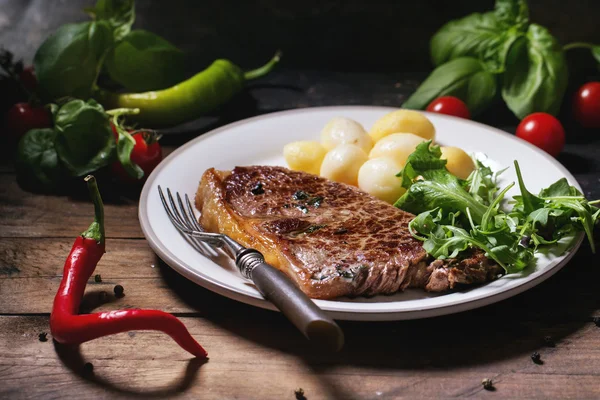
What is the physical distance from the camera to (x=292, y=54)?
507 cm

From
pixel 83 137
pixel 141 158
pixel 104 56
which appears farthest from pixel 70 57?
pixel 141 158

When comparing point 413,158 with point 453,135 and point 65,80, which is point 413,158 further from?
point 65,80

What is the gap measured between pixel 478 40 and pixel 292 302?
2.76m

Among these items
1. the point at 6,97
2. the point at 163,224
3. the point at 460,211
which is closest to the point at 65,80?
the point at 6,97

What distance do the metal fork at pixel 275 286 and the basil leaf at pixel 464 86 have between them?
191 cm

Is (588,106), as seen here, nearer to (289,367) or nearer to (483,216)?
(483,216)

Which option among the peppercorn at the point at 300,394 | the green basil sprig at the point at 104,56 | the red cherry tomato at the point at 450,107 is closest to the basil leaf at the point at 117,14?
the green basil sprig at the point at 104,56

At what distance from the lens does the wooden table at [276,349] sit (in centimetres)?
199

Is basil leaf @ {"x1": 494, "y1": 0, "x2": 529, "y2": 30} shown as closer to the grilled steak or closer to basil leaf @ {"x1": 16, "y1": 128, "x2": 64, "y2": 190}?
the grilled steak

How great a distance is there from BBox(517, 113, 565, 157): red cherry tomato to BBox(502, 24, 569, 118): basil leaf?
0.73 feet

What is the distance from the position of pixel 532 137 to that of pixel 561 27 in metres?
1.62

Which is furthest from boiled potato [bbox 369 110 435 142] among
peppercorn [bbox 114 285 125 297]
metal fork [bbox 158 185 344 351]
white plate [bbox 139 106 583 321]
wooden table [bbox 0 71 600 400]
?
peppercorn [bbox 114 285 125 297]

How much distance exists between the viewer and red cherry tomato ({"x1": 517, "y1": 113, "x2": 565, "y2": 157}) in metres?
3.54

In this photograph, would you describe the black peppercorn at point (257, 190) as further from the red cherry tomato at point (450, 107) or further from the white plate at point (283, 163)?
the red cherry tomato at point (450, 107)
